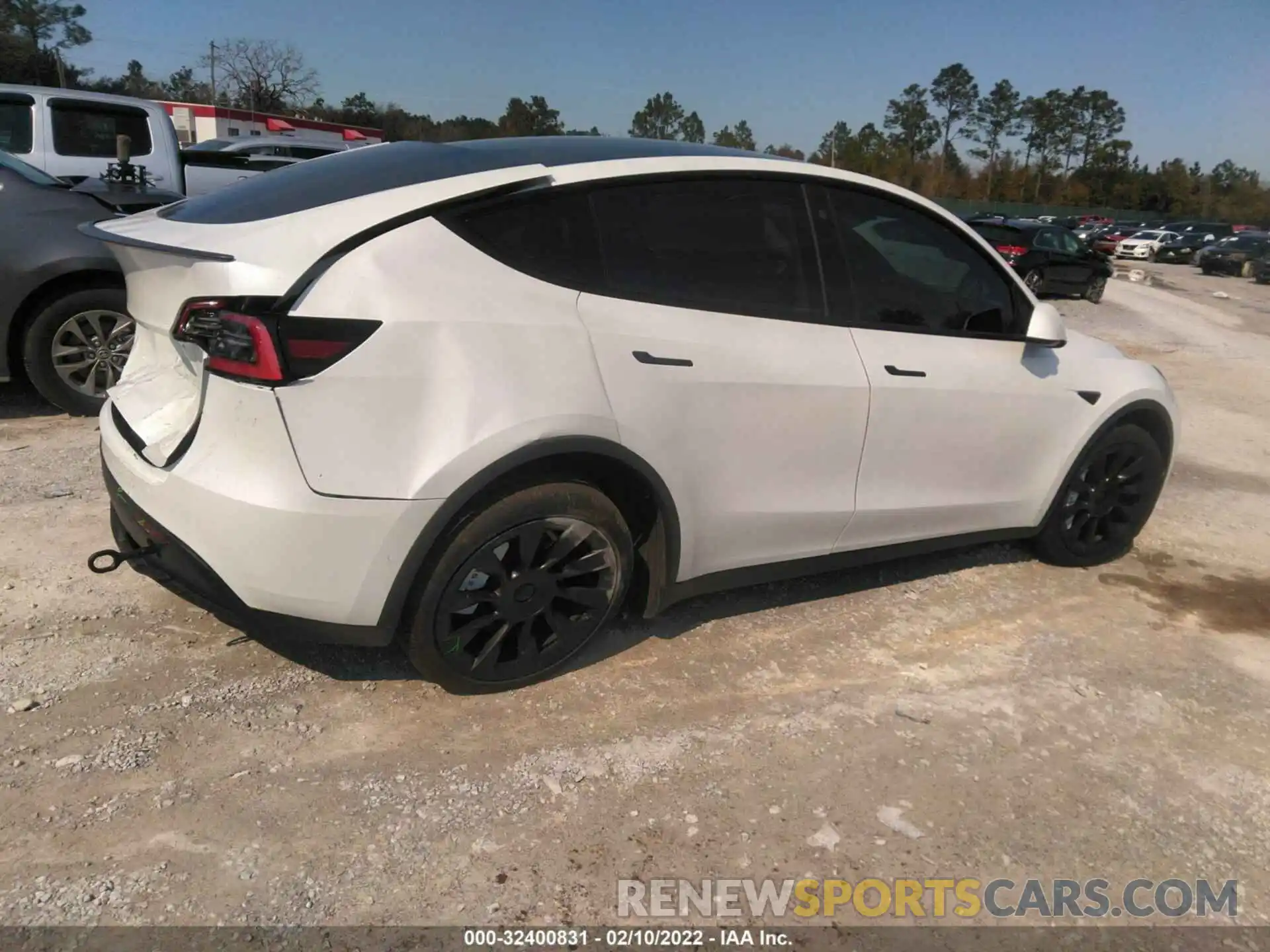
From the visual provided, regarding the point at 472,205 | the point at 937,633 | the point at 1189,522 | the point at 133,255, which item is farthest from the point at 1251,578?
the point at 133,255

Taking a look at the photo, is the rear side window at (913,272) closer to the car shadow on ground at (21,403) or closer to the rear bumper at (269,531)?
the rear bumper at (269,531)

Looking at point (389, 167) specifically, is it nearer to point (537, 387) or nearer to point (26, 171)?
point (537, 387)

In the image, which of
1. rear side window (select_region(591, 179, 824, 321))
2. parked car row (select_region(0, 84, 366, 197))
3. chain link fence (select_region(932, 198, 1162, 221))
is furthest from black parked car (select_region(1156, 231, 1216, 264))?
rear side window (select_region(591, 179, 824, 321))

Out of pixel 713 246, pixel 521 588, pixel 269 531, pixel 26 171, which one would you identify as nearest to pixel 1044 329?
pixel 713 246

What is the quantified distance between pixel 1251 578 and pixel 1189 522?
2.67ft

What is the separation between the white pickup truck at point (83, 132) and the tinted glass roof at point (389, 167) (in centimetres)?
536

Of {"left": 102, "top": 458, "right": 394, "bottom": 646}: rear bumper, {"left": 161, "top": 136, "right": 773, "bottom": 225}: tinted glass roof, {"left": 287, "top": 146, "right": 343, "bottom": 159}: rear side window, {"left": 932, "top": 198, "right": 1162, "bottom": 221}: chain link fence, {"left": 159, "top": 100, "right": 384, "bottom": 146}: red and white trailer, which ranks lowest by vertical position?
{"left": 102, "top": 458, "right": 394, "bottom": 646}: rear bumper

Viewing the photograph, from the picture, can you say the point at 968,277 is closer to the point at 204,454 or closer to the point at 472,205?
the point at 472,205

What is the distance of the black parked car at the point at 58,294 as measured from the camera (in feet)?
16.4

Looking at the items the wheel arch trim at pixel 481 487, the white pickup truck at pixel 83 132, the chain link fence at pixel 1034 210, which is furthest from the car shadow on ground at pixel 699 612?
the chain link fence at pixel 1034 210

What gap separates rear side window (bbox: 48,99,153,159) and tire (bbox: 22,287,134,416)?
3599 mm

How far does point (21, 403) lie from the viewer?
19.0 ft

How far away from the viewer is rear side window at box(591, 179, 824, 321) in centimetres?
281

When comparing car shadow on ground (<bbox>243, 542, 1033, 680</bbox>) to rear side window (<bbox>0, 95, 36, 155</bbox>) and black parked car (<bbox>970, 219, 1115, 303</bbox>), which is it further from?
black parked car (<bbox>970, 219, 1115, 303</bbox>)
